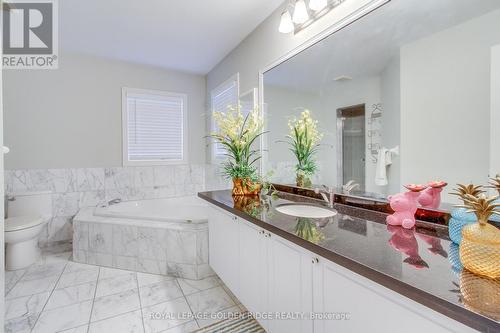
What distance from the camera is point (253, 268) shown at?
4.79 feet

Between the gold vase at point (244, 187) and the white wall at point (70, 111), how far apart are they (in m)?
2.20

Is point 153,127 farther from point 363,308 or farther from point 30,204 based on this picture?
point 363,308

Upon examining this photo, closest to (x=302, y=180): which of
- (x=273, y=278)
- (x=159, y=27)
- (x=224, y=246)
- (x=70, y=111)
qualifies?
(x=224, y=246)

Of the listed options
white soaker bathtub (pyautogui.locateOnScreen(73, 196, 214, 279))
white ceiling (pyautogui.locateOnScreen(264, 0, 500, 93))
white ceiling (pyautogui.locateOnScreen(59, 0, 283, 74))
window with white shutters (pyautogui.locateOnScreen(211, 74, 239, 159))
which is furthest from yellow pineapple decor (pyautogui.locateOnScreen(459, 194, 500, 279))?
window with white shutters (pyautogui.locateOnScreen(211, 74, 239, 159))

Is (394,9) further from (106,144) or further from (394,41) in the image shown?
(106,144)

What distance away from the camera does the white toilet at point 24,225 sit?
2426 mm

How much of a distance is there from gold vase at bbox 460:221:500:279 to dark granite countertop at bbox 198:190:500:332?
0.02 metres

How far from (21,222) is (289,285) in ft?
9.42

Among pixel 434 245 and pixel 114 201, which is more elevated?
pixel 434 245

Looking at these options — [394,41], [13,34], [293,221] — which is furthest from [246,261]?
[13,34]

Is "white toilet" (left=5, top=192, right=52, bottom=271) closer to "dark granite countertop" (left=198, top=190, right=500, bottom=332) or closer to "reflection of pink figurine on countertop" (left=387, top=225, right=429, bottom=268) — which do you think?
"dark granite countertop" (left=198, top=190, right=500, bottom=332)

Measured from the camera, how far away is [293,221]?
1.26m

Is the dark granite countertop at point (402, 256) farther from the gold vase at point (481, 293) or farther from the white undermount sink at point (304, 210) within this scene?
the white undermount sink at point (304, 210)

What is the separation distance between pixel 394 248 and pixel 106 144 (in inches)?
140
